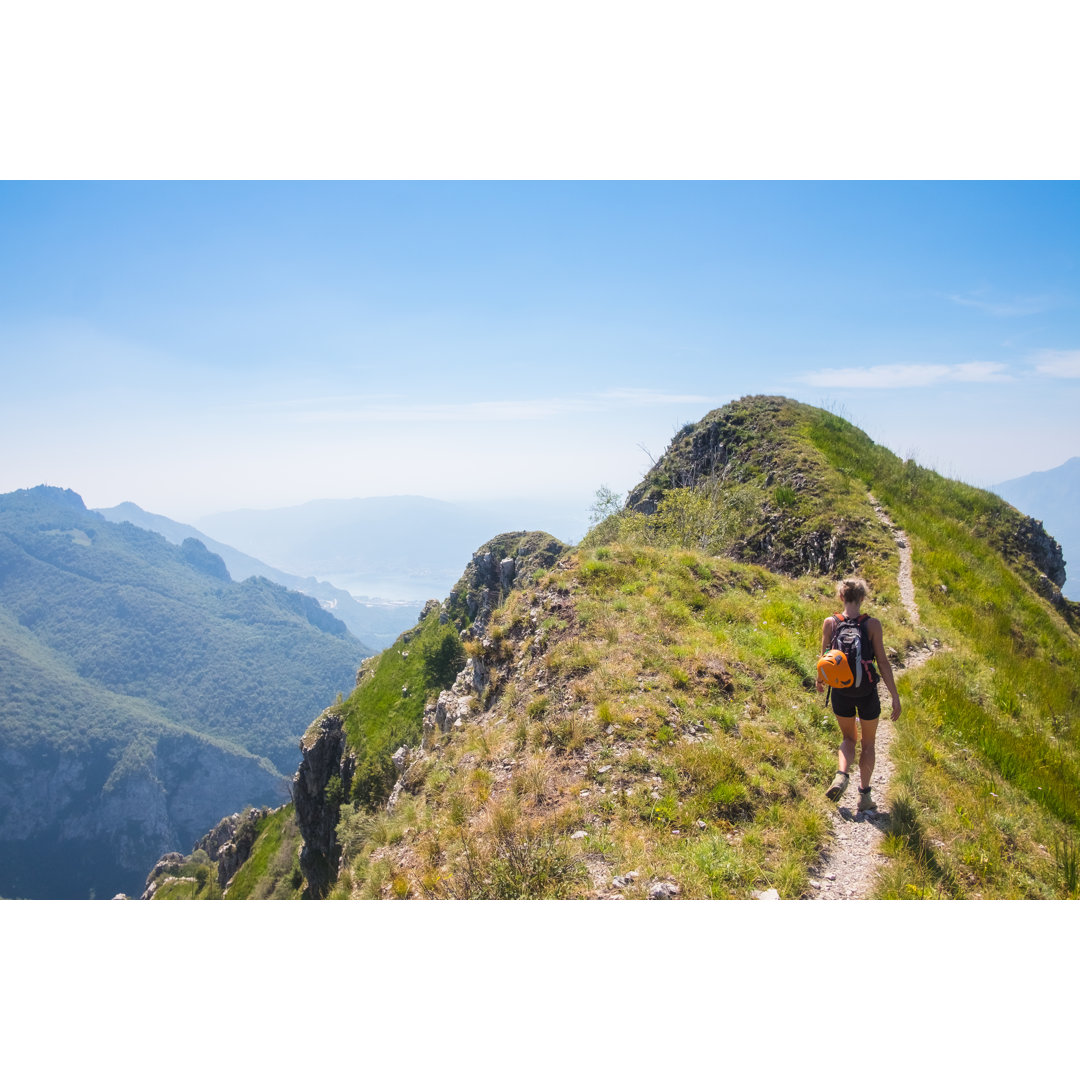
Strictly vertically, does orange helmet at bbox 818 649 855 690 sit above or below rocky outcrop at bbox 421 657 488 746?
above

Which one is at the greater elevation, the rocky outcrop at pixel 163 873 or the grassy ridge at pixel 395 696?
the grassy ridge at pixel 395 696

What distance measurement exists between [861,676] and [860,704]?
1.56ft

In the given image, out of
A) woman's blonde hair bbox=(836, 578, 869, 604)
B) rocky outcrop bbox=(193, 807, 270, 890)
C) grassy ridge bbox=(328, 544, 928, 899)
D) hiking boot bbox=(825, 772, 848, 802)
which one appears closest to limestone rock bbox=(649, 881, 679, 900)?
grassy ridge bbox=(328, 544, 928, 899)

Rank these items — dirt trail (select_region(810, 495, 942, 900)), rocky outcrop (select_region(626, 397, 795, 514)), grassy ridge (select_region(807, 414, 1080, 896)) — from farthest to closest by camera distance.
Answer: rocky outcrop (select_region(626, 397, 795, 514))
grassy ridge (select_region(807, 414, 1080, 896))
dirt trail (select_region(810, 495, 942, 900))

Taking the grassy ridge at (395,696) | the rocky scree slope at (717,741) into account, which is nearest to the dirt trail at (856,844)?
the rocky scree slope at (717,741)

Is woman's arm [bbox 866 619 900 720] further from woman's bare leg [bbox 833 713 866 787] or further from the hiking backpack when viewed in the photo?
woman's bare leg [bbox 833 713 866 787]

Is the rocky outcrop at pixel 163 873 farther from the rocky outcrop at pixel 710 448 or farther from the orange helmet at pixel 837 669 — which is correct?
the orange helmet at pixel 837 669

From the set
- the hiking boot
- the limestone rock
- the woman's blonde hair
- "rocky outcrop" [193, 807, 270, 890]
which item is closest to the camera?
the limestone rock

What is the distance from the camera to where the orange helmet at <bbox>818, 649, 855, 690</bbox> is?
24.9 feet

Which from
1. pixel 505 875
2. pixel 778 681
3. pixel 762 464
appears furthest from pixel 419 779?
pixel 762 464

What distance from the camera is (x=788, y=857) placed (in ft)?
→ 21.7

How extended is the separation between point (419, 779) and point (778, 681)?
Result: 8.92 meters

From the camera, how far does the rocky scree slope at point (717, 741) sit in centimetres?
673
